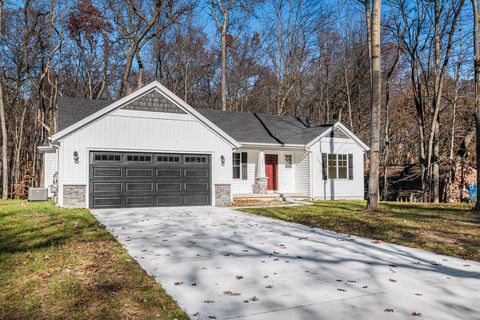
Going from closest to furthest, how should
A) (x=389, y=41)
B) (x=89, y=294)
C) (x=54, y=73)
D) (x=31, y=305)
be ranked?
(x=31, y=305) < (x=89, y=294) < (x=389, y=41) < (x=54, y=73)

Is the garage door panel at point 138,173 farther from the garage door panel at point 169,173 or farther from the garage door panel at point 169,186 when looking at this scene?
the garage door panel at point 169,186

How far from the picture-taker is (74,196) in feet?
44.5

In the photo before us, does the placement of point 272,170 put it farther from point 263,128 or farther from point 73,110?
point 73,110

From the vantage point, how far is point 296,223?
34.5 ft

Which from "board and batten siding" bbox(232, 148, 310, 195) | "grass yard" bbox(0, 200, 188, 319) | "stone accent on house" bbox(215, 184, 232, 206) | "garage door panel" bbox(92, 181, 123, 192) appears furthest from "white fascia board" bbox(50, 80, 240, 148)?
"grass yard" bbox(0, 200, 188, 319)

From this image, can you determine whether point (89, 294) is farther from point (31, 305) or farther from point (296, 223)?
point (296, 223)

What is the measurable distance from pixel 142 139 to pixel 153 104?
1.45 meters

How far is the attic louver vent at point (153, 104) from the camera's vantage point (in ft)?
48.1

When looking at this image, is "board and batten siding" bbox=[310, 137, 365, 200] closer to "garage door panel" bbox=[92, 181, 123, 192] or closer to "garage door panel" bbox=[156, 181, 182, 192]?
"garage door panel" bbox=[156, 181, 182, 192]

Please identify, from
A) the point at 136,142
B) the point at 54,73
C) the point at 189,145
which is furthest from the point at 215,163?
the point at 54,73

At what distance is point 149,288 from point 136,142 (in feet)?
34.8

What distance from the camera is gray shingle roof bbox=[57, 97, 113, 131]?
14753mm

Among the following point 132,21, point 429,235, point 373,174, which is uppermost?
point 132,21

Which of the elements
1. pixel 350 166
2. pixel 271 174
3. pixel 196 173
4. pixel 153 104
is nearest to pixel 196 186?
pixel 196 173
